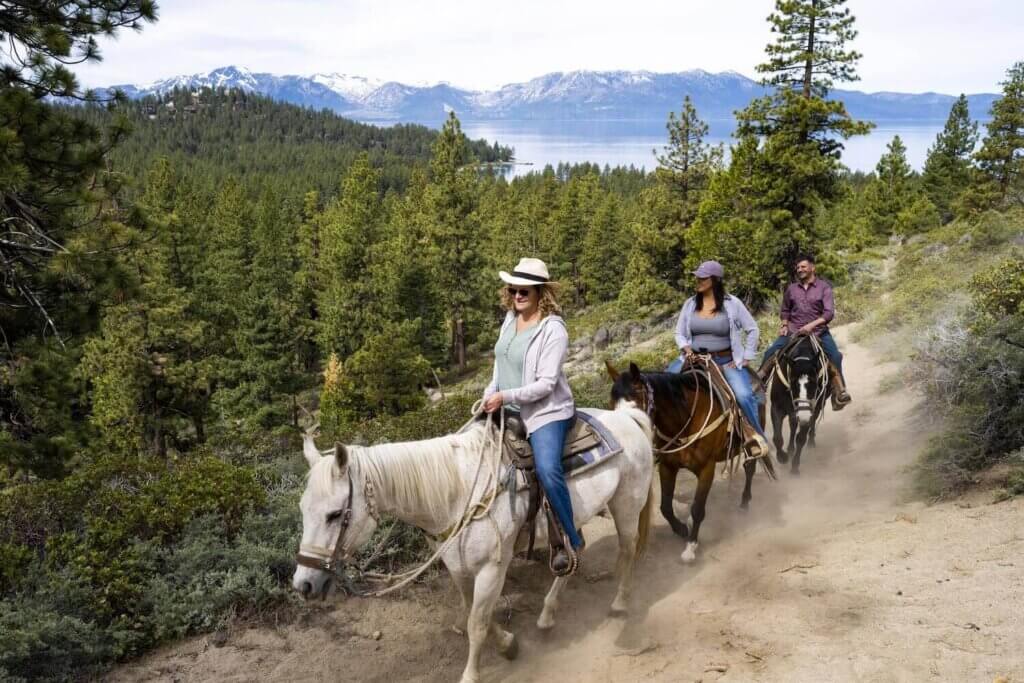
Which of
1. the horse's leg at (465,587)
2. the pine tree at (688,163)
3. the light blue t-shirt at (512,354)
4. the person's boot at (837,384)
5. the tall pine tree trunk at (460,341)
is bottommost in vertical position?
the tall pine tree trunk at (460,341)

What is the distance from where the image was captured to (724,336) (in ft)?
23.4

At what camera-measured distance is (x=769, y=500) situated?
8078mm

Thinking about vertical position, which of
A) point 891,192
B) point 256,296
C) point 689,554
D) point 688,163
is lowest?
point 256,296

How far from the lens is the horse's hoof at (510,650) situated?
4977 mm

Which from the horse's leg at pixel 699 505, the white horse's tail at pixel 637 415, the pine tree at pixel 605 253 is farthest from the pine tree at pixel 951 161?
the white horse's tail at pixel 637 415

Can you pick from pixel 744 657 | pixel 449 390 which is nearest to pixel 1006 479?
pixel 744 657

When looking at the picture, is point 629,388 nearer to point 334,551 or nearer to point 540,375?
point 540,375

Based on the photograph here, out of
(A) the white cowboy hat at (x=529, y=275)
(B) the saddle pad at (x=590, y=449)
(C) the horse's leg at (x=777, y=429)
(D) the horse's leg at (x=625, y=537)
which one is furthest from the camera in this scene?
(C) the horse's leg at (x=777, y=429)

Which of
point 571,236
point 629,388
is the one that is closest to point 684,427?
point 629,388

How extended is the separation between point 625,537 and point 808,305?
4.92 meters

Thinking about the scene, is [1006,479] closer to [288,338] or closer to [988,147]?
[288,338]

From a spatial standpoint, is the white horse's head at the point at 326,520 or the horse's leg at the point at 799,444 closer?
the white horse's head at the point at 326,520

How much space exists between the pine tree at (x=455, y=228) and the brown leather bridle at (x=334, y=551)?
32154 mm

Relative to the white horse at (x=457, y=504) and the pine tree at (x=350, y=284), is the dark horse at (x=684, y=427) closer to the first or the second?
the white horse at (x=457, y=504)
